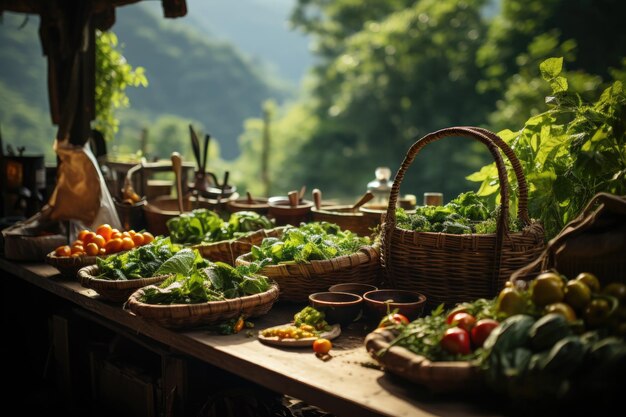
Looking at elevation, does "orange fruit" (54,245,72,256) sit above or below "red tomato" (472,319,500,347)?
above

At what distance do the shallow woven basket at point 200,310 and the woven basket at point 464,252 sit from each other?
2.09ft

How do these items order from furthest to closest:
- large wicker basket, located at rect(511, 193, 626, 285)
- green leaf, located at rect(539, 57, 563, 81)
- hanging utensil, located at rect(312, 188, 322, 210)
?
hanging utensil, located at rect(312, 188, 322, 210) < green leaf, located at rect(539, 57, 563, 81) < large wicker basket, located at rect(511, 193, 626, 285)

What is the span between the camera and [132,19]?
176 feet

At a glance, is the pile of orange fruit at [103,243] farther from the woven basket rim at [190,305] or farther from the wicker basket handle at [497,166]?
the wicker basket handle at [497,166]

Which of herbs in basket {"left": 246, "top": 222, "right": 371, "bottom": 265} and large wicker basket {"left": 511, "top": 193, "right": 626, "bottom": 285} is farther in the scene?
herbs in basket {"left": 246, "top": 222, "right": 371, "bottom": 265}

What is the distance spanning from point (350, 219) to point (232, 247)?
85 centimetres

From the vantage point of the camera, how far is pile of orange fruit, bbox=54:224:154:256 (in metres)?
4.01

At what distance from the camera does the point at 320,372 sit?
2.40 meters

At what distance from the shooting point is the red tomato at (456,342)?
6.92 ft

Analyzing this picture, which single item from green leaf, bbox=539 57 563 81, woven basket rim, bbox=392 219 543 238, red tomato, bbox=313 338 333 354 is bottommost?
red tomato, bbox=313 338 333 354

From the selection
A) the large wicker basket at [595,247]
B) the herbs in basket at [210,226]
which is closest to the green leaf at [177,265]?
the herbs in basket at [210,226]

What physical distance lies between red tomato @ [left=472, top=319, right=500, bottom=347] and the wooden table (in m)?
0.19

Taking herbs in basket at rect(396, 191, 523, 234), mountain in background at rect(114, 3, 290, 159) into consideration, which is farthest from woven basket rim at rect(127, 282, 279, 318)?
mountain in background at rect(114, 3, 290, 159)

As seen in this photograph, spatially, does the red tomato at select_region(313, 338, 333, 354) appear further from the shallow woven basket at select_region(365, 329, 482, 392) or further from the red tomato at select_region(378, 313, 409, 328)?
the shallow woven basket at select_region(365, 329, 482, 392)
